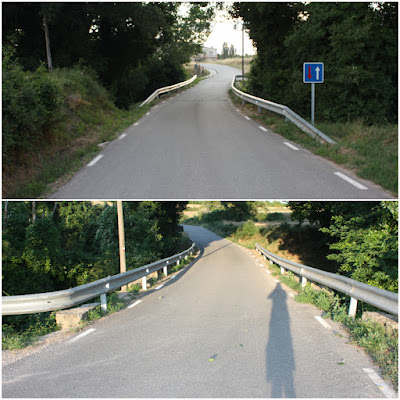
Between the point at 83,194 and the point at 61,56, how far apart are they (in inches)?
771

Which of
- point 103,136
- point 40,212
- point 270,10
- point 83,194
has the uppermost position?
point 270,10

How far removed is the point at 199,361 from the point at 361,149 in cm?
915

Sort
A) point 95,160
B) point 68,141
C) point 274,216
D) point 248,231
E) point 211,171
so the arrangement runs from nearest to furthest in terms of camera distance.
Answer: point 211,171, point 95,160, point 68,141, point 248,231, point 274,216

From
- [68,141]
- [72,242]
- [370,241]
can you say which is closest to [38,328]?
[370,241]

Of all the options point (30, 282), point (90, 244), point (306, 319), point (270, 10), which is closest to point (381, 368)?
point (306, 319)

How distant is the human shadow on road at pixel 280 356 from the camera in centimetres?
418

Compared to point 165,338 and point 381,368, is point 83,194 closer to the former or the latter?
point 165,338

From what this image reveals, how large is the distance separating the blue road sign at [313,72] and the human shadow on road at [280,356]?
35.5ft

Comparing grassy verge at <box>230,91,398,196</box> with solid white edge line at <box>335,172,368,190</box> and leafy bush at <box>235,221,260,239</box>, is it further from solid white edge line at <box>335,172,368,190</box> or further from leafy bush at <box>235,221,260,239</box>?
leafy bush at <box>235,221,260,239</box>

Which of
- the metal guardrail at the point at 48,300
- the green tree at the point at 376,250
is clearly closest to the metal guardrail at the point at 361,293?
the green tree at the point at 376,250

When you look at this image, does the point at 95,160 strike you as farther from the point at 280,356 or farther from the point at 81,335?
the point at 280,356

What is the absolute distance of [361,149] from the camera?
469 inches

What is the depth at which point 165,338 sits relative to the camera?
5.99 meters

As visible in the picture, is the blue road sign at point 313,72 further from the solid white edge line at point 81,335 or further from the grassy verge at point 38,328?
the solid white edge line at point 81,335
